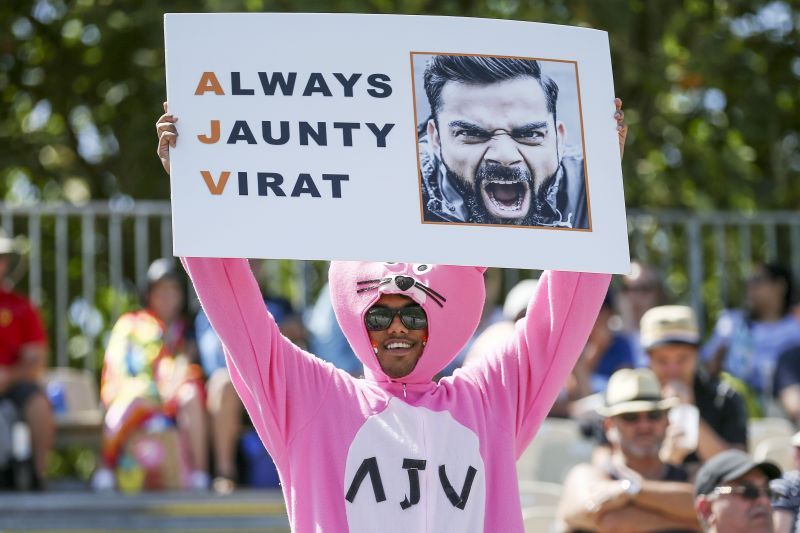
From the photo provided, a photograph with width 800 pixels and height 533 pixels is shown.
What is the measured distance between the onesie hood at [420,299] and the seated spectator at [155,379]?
313 centimetres

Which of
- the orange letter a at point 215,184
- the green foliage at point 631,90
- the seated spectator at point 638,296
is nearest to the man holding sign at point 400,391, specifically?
the orange letter a at point 215,184

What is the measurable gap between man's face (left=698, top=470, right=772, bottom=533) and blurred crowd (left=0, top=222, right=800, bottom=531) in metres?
0.19

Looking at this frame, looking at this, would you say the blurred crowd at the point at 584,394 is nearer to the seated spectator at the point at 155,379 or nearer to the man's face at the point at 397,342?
the seated spectator at the point at 155,379

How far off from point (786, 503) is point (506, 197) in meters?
2.04

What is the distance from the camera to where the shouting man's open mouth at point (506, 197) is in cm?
326

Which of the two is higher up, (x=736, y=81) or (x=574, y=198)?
(x=736, y=81)

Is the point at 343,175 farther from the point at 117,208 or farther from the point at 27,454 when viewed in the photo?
the point at 117,208

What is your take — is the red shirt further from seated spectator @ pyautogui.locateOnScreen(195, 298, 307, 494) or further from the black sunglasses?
the black sunglasses

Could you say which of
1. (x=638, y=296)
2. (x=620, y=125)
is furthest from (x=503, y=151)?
(x=638, y=296)

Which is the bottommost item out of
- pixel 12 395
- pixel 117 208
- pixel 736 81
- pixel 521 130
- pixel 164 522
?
pixel 164 522

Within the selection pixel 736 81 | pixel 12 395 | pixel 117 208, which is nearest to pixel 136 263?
pixel 117 208

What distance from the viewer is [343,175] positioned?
10.6ft

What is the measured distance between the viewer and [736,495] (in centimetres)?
459

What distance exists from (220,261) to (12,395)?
11.4 ft
